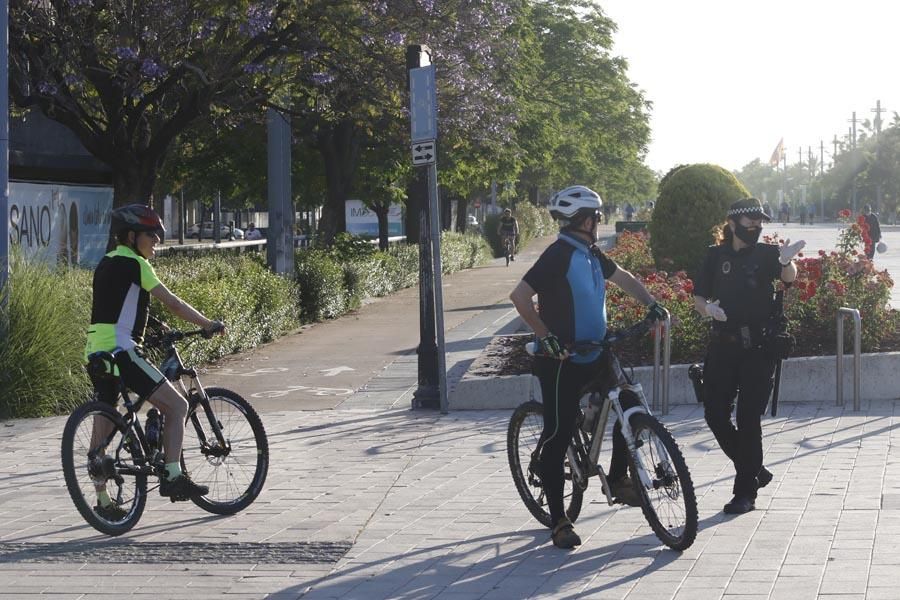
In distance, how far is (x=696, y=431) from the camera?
35.2ft

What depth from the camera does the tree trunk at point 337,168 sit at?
29.2 m

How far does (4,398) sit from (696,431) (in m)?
5.43

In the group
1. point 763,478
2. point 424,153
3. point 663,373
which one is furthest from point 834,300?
point 763,478

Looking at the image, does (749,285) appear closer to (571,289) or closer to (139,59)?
(571,289)

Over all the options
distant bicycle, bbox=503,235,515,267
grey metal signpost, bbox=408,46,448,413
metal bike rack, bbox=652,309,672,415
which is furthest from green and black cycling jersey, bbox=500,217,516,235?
metal bike rack, bbox=652,309,672,415

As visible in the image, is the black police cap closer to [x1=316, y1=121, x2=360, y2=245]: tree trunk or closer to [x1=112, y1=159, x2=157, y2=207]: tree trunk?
[x1=112, y1=159, x2=157, y2=207]: tree trunk

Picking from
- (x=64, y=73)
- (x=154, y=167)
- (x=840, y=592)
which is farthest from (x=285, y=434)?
(x=154, y=167)

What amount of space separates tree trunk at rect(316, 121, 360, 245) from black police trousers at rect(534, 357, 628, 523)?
72.4 feet

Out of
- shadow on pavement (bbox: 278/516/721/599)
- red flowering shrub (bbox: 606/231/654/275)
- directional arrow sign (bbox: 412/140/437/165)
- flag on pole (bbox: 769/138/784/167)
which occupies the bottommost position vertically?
shadow on pavement (bbox: 278/516/721/599)

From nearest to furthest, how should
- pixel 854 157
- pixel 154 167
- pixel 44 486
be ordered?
pixel 44 486, pixel 154 167, pixel 854 157

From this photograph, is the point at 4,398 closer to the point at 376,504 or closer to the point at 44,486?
the point at 44,486

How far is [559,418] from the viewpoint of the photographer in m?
7.08

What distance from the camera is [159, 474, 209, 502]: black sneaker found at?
25.5ft

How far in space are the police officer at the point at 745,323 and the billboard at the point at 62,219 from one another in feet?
40.0
